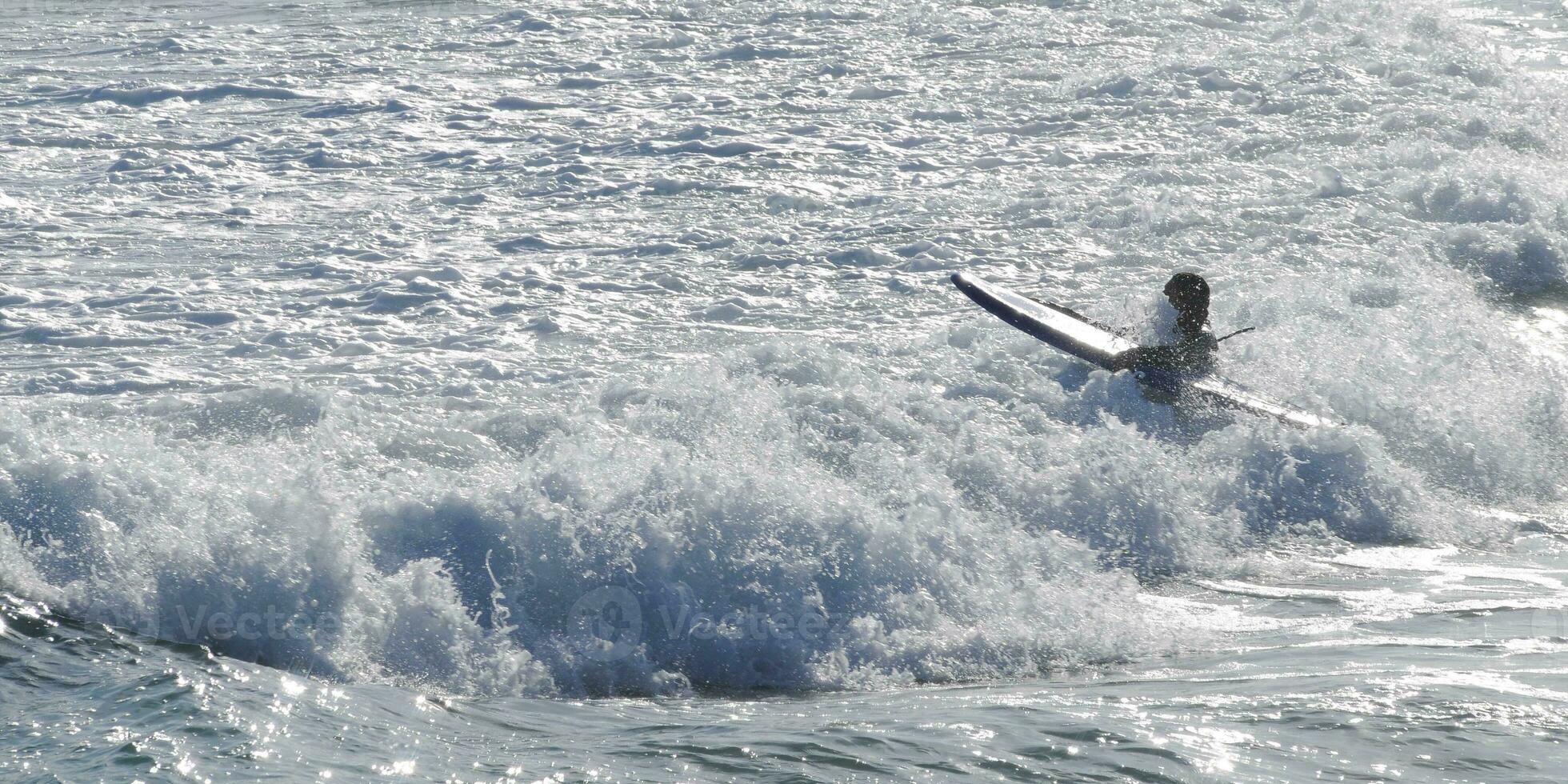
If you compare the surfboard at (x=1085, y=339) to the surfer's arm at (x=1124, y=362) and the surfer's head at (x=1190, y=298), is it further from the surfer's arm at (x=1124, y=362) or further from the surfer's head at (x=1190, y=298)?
the surfer's head at (x=1190, y=298)

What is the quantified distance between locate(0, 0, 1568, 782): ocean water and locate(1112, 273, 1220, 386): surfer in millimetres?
335

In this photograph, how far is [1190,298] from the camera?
9422 mm

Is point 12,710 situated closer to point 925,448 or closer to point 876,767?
point 876,767

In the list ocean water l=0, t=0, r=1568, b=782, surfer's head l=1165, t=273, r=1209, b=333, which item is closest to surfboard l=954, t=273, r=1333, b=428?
ocean water l=0, t=0, r=1568, b=782

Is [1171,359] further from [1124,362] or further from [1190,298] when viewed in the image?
[1190,298]

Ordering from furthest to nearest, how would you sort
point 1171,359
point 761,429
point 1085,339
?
1. point 1085,339
2. point 1171,359
3. point 761,429

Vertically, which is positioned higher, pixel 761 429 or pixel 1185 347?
A: pixel 1185 347

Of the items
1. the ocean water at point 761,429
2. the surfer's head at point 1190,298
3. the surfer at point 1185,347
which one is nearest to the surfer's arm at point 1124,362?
Result: the surfer at point 1185,347

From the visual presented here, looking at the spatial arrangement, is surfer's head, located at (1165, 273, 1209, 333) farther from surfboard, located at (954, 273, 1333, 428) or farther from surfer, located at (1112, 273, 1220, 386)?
surfboard, located at (954, 273, 1333, 428)

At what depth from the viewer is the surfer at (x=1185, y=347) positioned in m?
9.35

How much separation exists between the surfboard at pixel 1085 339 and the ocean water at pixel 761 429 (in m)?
0.20

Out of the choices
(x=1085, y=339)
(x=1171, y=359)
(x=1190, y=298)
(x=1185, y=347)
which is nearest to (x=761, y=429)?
(x=1085, y=339)

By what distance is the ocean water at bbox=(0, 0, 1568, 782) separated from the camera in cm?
A: 555

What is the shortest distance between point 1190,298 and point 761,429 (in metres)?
3.05
